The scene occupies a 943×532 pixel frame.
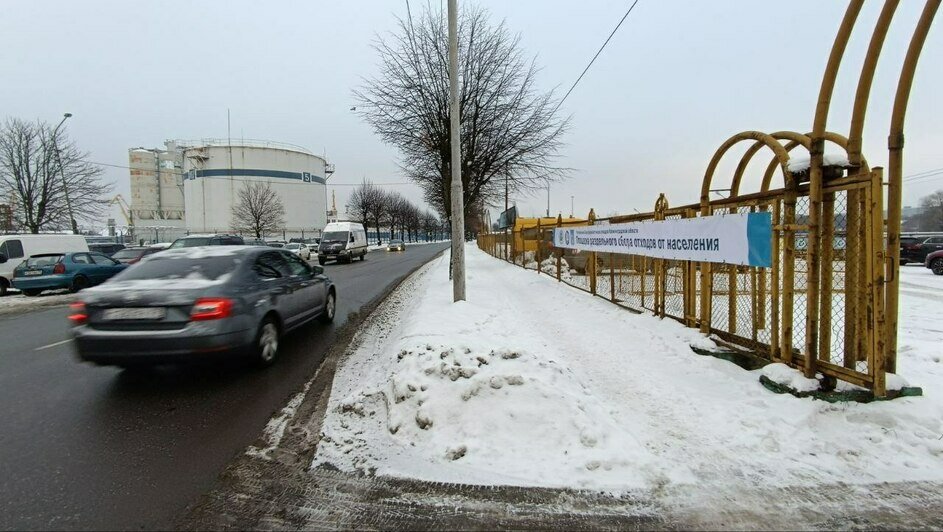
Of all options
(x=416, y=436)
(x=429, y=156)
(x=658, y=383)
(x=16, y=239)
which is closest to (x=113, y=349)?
(x=416, y=436)

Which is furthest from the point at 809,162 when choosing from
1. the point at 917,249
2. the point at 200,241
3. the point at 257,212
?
the point at 257,212

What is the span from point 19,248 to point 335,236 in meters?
15.7

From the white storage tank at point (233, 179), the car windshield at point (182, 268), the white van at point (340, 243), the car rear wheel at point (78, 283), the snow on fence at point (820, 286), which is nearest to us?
the snow on fence at point (820, 286)

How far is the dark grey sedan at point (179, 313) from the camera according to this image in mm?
4711

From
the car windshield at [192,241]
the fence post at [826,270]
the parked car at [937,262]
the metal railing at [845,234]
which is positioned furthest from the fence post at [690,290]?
the car windshield at [192,241]

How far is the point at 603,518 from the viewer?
265 centimetres

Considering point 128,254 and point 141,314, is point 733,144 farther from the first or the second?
point 128,254

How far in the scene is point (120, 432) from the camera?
3.85 meters

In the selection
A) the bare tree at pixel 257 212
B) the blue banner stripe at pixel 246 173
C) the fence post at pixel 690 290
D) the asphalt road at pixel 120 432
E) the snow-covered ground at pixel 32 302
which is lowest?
the asphalt road at pixel 120 432

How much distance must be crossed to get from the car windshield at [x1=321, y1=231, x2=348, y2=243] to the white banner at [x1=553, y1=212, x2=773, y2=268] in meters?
22.9

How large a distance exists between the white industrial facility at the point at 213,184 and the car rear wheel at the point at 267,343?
70524 mm

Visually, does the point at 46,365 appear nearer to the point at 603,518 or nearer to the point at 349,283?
the point at 603,518

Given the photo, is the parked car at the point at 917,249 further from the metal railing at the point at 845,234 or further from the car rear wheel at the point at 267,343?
the car rear wheel at the point at 267,343

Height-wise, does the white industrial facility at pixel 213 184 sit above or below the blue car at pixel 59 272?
above
